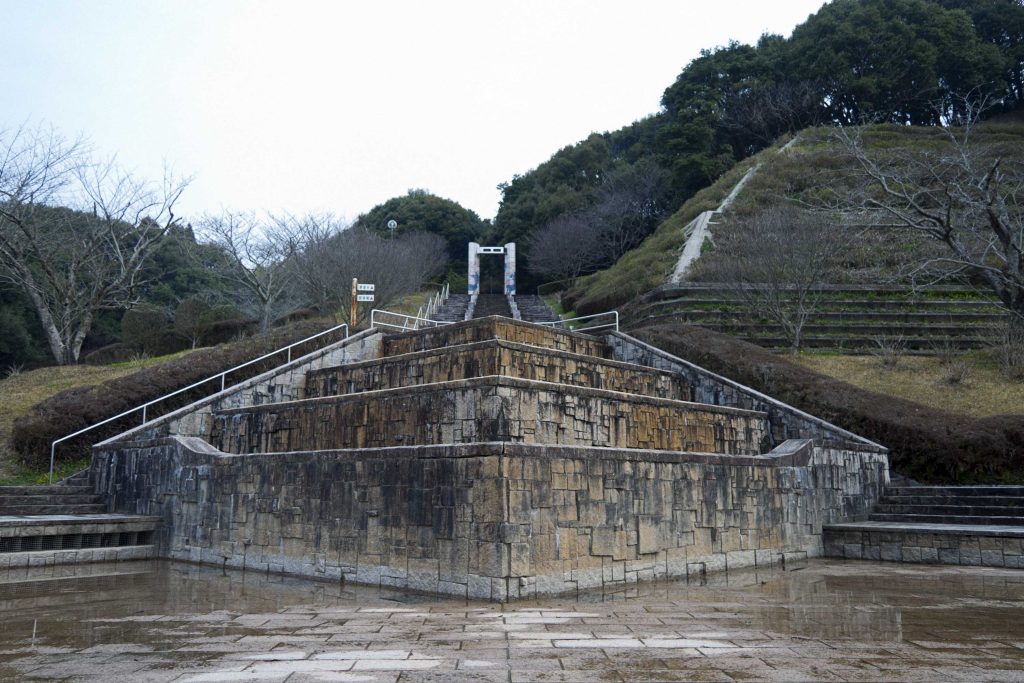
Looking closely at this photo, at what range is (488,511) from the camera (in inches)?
294

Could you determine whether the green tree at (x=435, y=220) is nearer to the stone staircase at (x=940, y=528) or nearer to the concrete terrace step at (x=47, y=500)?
the concrete terrace step at (x=47, y=500)

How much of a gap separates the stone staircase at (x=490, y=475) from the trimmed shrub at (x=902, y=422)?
0.78 metres

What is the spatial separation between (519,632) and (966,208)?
2454 cm

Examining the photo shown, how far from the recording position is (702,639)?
5387 mm

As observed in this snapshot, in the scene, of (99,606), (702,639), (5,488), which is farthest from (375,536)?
(5,488)

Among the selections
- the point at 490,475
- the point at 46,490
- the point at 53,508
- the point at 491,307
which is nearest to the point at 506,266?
the point at 491,307

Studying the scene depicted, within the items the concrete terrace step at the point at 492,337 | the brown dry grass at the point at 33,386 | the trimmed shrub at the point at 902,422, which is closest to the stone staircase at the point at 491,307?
the concrete terrace step at the point at 492,337

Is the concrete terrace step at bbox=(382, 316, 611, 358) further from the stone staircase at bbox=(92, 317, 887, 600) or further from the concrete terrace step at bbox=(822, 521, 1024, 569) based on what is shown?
the concrete terrace step at bbox=(822, 521, 1024, 569)

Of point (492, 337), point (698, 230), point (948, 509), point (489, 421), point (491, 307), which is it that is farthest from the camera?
point (698, 230)

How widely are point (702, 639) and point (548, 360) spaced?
26.4ft

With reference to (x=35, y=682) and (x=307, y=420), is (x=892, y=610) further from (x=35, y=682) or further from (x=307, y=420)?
(x=307, y=420)

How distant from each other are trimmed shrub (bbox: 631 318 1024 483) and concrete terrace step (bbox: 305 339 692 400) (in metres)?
1.52

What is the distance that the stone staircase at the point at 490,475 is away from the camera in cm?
775

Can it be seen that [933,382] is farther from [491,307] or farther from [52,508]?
[491,307]
